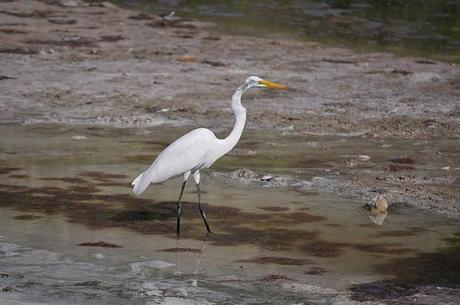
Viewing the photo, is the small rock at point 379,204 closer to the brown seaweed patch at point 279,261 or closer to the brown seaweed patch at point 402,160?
the brown seaweed patch at point 279,261

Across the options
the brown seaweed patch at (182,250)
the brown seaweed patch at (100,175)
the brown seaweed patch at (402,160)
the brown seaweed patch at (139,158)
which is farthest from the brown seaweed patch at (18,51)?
the brown seaweed patch at (182,250)

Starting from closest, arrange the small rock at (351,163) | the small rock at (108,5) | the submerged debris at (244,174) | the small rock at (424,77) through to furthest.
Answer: the submerged debris at (244,174), the small rock at (351,163), the small rock at (424,77), the small rock at (108,5)

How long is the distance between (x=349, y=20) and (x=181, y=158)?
1624 cm

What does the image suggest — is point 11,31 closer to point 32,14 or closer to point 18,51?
point 18,51

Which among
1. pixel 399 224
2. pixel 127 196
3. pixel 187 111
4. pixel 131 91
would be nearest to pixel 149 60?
pixel 131 91

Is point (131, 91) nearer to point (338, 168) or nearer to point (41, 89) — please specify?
point (41, 89)

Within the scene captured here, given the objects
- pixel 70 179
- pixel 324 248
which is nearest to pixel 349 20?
pixel 70 179

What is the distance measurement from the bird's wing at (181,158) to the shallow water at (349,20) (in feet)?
37.8

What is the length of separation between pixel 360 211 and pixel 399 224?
1.74 ft

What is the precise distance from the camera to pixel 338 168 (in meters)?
12.3

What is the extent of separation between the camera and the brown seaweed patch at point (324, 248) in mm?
9141

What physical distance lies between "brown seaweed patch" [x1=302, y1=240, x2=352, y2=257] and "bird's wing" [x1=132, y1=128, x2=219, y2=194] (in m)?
1.33

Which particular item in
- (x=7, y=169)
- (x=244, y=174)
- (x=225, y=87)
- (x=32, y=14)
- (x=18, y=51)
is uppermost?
(x=32, y=14)

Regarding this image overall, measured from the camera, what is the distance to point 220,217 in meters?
10.3
